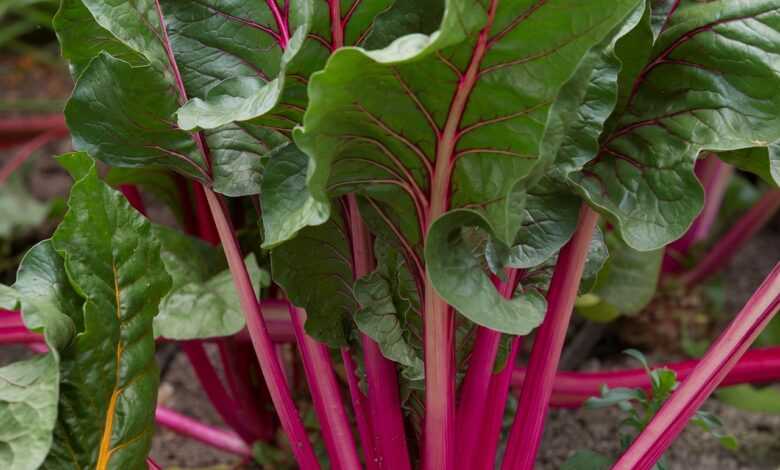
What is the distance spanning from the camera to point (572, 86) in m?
0.75

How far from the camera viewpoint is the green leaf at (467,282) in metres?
0.78

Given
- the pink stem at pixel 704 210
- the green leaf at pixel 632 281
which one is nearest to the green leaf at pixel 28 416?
the green leaf at pixel 632 281

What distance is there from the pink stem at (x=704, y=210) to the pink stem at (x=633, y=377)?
0.60m

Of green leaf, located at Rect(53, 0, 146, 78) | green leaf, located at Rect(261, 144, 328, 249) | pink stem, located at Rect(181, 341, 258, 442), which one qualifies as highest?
green leaf, located at Rect(53, 0, 146, 78)

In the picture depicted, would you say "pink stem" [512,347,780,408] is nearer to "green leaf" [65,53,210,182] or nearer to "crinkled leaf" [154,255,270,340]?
"crinkled leaf" [154,255,270,340]

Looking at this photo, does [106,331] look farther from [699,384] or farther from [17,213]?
[17,213]

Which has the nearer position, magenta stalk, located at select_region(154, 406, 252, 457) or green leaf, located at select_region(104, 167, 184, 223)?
green leaf, located at select_region(104, 167, 184, 223)

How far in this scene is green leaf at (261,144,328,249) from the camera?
30.6 inches

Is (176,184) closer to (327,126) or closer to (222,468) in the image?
(222,468)

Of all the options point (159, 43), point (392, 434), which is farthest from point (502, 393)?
point (159, 43)

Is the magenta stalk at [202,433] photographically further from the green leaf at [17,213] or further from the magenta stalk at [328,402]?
the green leaf at [17,213]

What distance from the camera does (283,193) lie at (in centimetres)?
83

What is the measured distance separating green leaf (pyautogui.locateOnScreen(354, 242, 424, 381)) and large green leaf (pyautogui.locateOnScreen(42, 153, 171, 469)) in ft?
0.69

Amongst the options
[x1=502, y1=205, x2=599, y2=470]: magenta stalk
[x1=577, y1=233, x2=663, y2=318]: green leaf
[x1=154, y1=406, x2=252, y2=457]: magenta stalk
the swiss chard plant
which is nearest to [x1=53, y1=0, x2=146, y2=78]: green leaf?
the swiss chard plant
